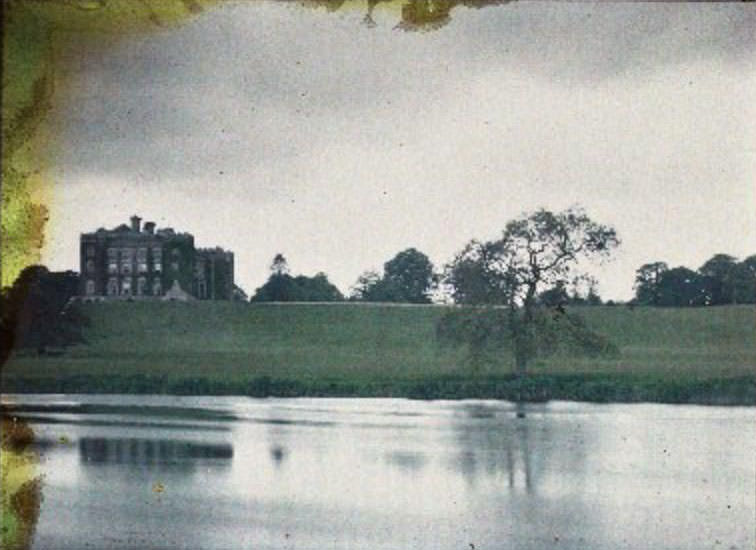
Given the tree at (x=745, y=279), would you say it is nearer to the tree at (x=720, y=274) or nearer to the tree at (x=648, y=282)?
the tree at (x=720, y=274)

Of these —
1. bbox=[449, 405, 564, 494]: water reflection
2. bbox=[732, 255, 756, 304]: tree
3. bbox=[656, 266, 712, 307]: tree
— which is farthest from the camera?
bbox=[449, 405, 564, 494]: water reflection

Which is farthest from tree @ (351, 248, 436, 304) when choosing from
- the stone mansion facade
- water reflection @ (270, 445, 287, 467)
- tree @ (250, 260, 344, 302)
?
water reflection @ (270, 445, 287, 467)

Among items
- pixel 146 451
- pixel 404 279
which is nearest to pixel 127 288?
pixel 146 451

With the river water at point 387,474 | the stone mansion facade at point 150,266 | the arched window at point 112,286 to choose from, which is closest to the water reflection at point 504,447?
the river water at point 387,474

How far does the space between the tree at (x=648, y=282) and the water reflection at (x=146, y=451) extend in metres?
2.34

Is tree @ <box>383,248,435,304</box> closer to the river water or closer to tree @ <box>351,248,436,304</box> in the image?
tree @ <box>351,248,436,304</box>

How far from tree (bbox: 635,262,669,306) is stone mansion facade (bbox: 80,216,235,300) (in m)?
2.13

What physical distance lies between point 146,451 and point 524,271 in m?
2.27

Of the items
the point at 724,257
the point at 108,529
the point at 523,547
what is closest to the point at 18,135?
the point at 108,529

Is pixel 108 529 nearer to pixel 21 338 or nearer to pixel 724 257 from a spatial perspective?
pixel 21 338

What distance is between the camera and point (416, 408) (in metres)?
5.41

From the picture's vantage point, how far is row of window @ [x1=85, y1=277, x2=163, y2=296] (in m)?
5.39

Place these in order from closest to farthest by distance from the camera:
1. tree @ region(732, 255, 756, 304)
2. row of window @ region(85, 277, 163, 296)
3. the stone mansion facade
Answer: tree @ region(732, 255, 756, 304) < the stone mansion facade < row of window @ region(85, 277, 163, 296)

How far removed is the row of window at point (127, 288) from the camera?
5391mm
